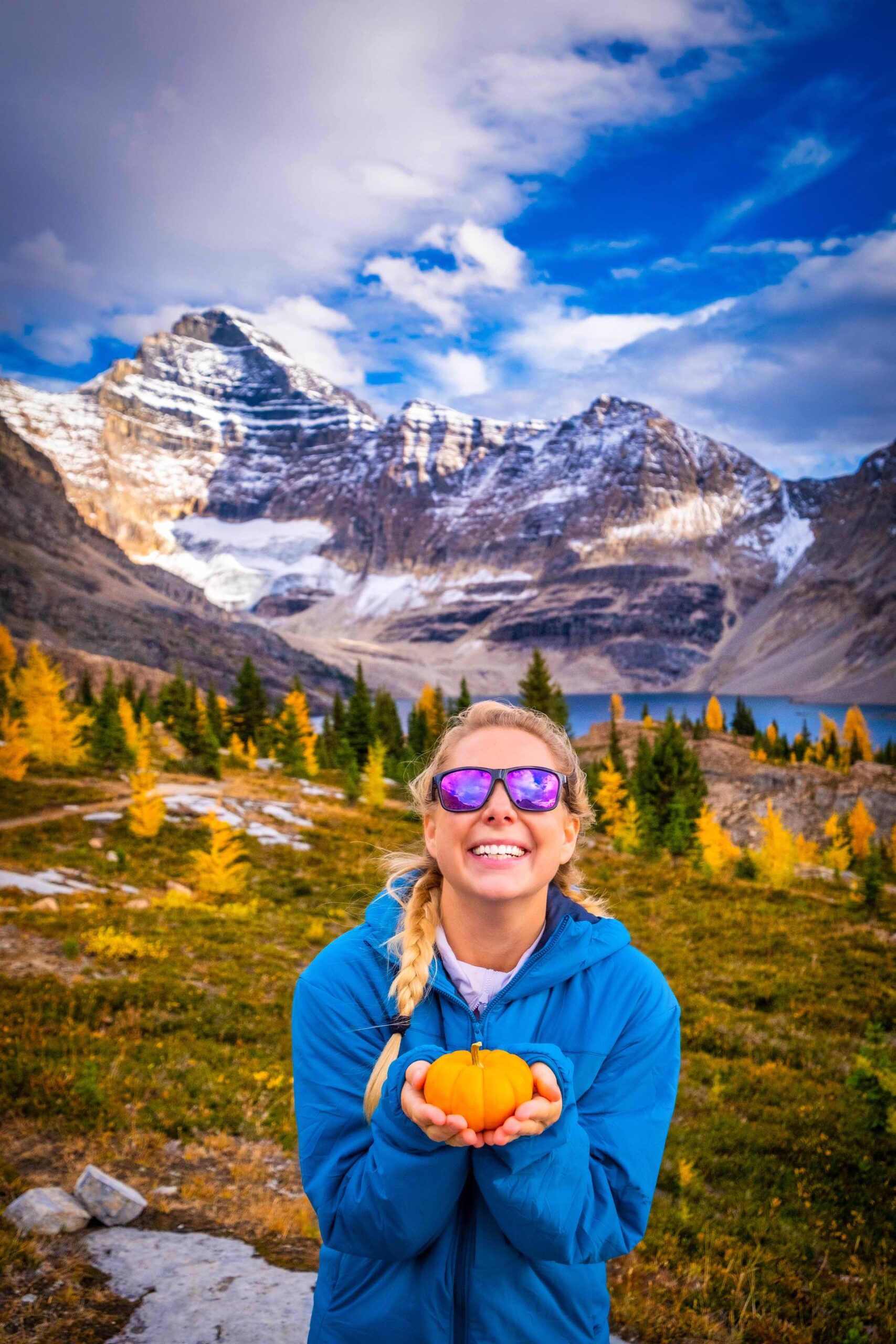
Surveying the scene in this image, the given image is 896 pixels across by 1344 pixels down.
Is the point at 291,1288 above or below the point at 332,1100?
below

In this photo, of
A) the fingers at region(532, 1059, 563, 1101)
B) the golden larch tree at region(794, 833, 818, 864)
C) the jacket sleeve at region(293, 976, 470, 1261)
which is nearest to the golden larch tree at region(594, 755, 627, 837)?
the golden larch tree at region(794, 833, 818, 864)

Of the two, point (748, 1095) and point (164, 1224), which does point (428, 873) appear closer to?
point (164, 1224)

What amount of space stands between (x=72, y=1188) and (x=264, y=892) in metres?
13.5

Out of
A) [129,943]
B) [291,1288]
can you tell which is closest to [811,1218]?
[291,1288]

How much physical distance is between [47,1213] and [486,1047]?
15.6ft

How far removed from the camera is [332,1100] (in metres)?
2.55

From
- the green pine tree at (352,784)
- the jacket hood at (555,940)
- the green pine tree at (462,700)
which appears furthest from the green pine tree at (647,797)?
the jacket hood at (555,940)

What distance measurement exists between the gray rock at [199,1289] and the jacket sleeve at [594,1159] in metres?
2.96

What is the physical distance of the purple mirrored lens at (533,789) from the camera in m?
2.94

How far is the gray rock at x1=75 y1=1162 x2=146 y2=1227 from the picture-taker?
18.0 ft

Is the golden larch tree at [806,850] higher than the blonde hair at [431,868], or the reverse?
the blonde hair at [431,868]

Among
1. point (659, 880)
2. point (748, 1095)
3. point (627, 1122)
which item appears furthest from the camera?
point (659, 880)

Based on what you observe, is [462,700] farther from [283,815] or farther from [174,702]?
[174,702]

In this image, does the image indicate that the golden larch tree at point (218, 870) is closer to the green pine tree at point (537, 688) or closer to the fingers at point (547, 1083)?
the fingers at point (547, 1083)
